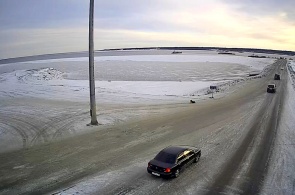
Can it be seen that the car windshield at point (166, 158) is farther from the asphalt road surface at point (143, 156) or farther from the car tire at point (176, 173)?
the asphalt road surface at point (143, 156)

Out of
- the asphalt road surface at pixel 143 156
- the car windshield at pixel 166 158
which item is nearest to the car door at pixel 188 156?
the asphalt road surface at pixel 143 156

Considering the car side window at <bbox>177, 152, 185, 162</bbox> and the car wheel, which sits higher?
the car side window at <bbox>177, 152, 185, 162</bbox>

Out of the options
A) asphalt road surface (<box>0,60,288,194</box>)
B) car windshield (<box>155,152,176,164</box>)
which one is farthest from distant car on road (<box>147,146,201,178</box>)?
asphalt road surface (<box>0,60,288,194</box>)

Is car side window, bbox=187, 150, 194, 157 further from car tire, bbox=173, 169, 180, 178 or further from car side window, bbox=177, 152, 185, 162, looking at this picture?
car tire, bbox=173, 169, 180, 178

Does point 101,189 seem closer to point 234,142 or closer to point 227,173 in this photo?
point 227,173

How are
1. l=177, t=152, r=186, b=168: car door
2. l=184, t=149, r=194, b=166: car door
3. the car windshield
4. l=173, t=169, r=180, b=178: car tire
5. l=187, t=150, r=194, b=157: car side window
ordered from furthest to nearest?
1. l=187, t=150, r=194, b=157: car side window
2. l=184, t=149, r=194, b=166: car door
3. l=177, t=152, r=186, b=168: car door
4. the car windshield
5. l=173, t=169, r=180, b=178: car tire

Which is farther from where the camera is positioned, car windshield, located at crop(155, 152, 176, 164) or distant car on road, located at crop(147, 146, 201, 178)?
car windshield, located at crop(155, 152, 176, 164)

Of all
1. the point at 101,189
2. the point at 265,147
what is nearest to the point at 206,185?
the point at 101,189
